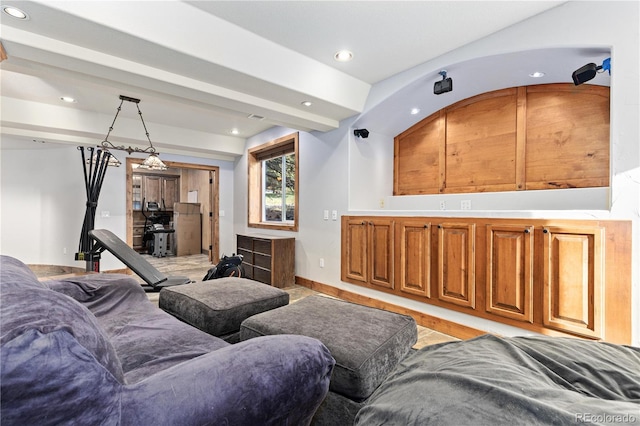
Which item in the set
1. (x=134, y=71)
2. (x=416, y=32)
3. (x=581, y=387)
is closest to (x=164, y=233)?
(x=134, y=71)

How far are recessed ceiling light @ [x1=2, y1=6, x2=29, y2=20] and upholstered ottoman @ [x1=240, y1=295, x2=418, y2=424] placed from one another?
254 centimetres

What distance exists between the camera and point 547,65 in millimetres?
2621

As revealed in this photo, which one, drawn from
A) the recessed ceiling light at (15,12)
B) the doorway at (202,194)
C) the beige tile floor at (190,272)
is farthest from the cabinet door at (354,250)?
the doorway at (202,194)

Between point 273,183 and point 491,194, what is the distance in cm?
401

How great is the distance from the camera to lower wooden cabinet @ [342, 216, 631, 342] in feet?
6.73

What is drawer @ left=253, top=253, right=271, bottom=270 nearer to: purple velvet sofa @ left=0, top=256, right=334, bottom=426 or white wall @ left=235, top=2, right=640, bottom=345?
white wall @ left=235, top=2, right=640, bottom=345

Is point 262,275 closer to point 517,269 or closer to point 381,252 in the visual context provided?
point 381,252

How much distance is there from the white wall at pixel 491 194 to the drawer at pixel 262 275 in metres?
0.50

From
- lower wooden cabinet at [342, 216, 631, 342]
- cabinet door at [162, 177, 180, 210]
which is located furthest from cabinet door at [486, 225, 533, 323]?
cabinet door at [162, 177, 180, 210]

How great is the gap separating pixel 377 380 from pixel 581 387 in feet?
2.88

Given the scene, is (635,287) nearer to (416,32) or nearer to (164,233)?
(416,32)

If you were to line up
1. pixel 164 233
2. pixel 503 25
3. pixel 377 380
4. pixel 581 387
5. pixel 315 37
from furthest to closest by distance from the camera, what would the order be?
pixel 164 233 < pixel 315 37 < pixel 503 25 < pixel 377 380 < pixel 581 387

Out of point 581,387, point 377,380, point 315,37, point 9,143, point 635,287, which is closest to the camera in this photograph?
point 581,387

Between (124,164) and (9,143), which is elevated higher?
(9,143)
